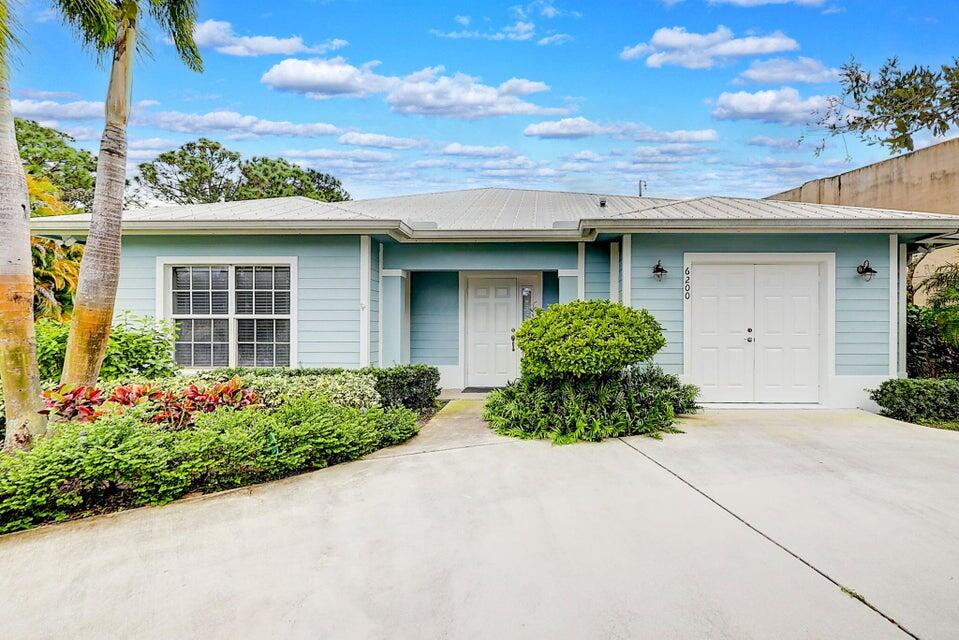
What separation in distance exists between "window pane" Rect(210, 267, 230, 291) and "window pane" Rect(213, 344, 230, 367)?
866mm

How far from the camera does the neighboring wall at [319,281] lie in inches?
307

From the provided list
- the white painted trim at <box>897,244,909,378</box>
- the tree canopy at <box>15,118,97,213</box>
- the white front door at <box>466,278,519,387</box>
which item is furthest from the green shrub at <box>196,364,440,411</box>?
the tree canopy at <box>15,118,97,213</box>

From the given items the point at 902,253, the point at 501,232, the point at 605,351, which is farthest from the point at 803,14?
the point at 605,351

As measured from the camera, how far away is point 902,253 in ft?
25.0

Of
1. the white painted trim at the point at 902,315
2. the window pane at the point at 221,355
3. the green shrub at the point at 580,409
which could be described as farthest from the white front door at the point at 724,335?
the window pane at the point at 221,355

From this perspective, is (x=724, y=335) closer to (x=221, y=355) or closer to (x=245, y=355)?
(x=245, y=355)

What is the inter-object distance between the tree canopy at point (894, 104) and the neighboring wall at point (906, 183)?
410 inches

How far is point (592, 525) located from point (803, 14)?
740 centimetres

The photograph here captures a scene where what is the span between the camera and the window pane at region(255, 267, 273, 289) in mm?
7910

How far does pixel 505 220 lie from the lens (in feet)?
30.4

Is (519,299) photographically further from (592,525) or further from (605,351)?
(592,525)

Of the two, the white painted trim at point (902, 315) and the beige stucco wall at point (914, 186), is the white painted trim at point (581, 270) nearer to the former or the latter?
the white painted trim at point (902, 315)

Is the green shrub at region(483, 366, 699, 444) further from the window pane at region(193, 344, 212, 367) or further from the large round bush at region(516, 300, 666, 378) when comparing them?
the window pane at region(193, 344, 212, 367)

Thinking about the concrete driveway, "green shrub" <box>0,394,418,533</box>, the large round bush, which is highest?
the large round bush
